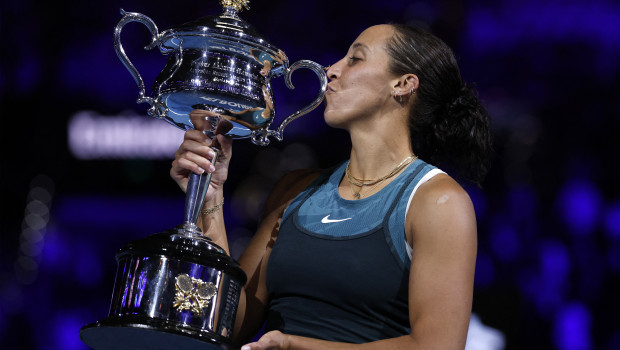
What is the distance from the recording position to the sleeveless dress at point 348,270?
5.20ft

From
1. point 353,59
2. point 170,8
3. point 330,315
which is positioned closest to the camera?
point 330,315

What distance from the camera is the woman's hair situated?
1827mm

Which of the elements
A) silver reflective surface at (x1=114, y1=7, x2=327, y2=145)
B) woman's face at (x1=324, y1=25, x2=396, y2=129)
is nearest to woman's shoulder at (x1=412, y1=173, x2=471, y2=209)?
woman's face at (x1=324, y1=25, x2=396, y2=129)

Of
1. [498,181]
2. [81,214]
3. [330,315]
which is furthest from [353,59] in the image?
[81,214]

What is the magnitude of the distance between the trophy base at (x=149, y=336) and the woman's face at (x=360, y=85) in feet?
1.79

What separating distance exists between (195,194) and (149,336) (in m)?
0.30

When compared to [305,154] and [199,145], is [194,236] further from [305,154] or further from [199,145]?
[305,154]

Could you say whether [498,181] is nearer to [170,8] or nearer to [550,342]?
[550,342]

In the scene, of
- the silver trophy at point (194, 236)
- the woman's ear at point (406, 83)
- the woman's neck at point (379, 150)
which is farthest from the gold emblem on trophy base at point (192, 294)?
the woman's ear at point (406, 83)

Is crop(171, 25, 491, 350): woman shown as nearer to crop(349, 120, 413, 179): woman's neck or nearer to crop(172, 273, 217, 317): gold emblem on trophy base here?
crop(349, 120, 413, 179): woman's neck

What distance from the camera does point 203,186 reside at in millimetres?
1627

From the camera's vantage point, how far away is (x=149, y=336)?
144 centimetres

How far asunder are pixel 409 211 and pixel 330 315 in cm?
24

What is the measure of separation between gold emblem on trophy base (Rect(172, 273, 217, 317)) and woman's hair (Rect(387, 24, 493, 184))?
24.0 inches
